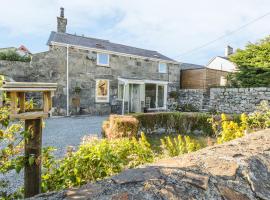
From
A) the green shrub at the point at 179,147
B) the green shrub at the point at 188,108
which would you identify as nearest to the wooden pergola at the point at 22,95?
the green shrub at the point at 179,147

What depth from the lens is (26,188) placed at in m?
2.25

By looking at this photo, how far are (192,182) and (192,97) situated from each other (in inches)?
796

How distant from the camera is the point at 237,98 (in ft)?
51.7

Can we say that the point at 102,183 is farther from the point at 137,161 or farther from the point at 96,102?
the point at 96,102

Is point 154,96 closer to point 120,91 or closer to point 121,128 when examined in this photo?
point 120,91

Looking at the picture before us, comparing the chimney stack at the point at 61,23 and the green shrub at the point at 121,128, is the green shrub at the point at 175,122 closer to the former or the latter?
the green shrub at the point at 121,128

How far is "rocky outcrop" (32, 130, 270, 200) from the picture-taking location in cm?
129

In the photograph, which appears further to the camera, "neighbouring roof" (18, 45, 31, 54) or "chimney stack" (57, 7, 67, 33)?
"neighbouring roof" (18, 45, 31, 54)

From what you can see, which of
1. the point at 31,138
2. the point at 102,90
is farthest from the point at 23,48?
the point at 31,138

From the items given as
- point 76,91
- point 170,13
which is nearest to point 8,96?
point 170,13

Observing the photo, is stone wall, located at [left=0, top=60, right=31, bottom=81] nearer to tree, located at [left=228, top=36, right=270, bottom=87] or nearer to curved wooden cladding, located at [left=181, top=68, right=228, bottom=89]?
tree, located at [left=228, top=36, right=270, bottom=87]

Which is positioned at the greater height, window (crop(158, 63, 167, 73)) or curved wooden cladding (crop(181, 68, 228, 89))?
window (crop(158, 63, 167, 73))

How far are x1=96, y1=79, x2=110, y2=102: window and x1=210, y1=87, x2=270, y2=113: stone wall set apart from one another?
27.8 feet

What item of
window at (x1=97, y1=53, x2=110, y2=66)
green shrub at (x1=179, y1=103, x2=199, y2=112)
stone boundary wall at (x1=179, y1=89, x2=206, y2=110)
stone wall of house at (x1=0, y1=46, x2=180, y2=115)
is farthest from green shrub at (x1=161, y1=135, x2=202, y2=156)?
stone boundary wall at (x1=179, y1=89, x2=206, y2=110)
